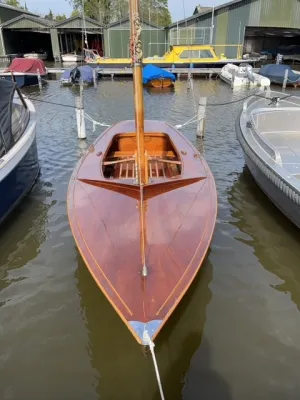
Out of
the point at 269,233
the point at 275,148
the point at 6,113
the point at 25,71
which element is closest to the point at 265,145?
the point at 275,148

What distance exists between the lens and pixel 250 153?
6125 millimetres

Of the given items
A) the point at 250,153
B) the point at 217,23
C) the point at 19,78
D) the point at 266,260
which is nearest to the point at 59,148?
the point at 250,153

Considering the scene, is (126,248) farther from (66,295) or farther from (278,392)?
(278,392)

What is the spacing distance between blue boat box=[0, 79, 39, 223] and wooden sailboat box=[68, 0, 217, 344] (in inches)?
42.7

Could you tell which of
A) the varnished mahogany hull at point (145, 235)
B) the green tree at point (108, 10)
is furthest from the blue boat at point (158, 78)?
the green tree at point (108, 10)

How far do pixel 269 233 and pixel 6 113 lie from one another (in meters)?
5.01

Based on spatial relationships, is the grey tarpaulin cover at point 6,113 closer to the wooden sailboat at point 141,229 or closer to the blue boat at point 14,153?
the blue boat at point 14,153

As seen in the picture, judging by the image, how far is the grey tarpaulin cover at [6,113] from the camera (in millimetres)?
5594

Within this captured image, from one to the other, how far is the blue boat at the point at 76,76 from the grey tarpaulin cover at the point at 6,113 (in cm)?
1392

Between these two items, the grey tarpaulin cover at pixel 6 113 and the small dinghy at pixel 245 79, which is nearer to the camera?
the grey tarpaulin cover at pixel 6 113

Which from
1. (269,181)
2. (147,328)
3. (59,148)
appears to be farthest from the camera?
(59,148)

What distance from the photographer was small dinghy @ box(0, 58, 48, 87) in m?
19.2

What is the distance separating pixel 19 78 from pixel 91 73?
4179 mm

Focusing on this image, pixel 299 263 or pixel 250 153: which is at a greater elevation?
pixel 250 153
